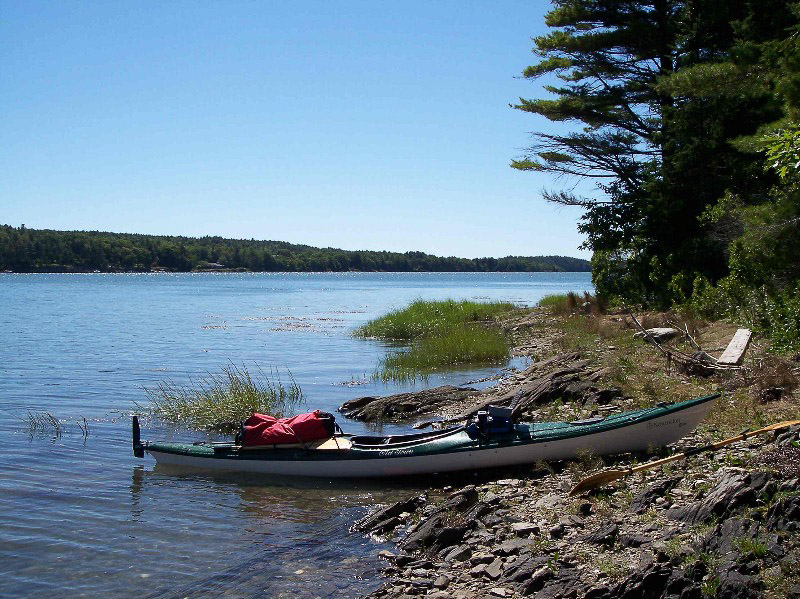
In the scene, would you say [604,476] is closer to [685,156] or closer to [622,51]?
[685,156]

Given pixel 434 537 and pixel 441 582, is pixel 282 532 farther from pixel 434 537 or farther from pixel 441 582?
pixel 441 582

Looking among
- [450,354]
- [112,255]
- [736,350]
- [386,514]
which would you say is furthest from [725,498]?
[112,255]

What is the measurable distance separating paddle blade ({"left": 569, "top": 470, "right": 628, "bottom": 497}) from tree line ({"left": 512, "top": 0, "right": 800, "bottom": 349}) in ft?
21.0

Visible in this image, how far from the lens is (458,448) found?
35.3 feet

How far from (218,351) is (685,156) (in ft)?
62.0

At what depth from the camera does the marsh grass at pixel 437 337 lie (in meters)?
23.6

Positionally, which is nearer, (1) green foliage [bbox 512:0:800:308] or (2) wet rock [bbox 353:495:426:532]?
(2) wet rock [bbox 353:495:426:532]

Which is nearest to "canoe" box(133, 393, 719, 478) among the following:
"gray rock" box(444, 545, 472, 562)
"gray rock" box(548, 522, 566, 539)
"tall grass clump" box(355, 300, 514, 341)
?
"gray rock" box(548, 522, 566, 539)

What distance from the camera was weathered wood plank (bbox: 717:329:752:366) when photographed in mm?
13102

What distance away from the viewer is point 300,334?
3684 centimetres

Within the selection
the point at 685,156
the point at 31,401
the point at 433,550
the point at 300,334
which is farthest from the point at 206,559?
the point at 300,334

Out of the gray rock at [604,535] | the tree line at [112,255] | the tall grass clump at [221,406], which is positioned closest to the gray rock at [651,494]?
the gray rock at [604,535]

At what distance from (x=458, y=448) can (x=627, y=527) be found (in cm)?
376

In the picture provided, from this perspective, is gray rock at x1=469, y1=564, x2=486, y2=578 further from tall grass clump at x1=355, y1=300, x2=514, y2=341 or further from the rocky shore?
tall grass clump at x1=355, y1=300, x2=514, y2=341
